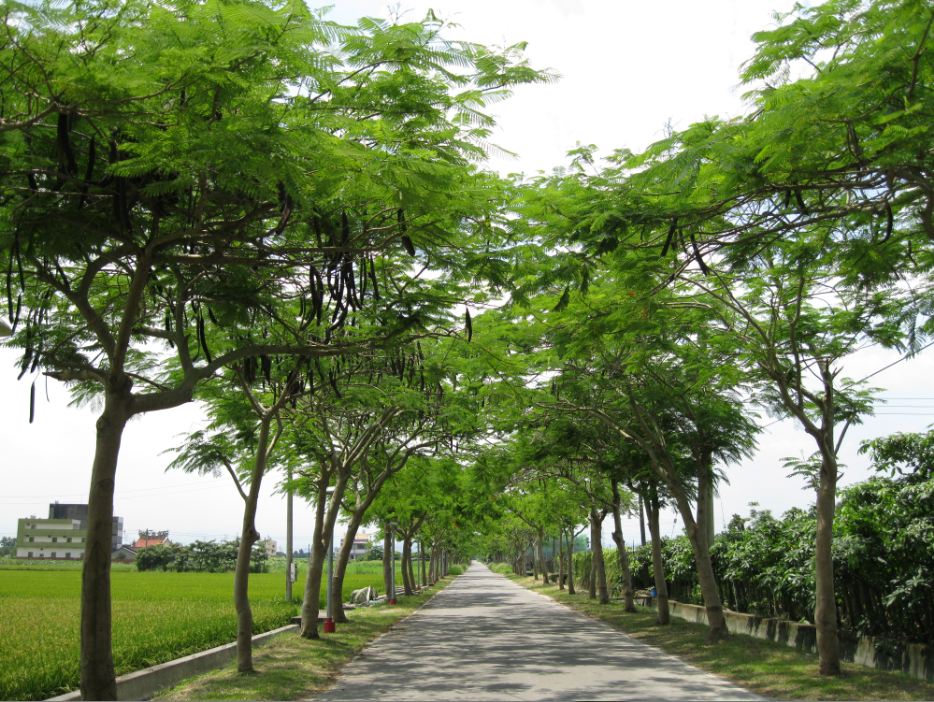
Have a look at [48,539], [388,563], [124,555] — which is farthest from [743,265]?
[124,555]

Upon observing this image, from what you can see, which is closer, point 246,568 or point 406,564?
point 246,568

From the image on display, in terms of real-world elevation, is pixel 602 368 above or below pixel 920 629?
above

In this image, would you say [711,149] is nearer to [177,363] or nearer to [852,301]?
[852,301]

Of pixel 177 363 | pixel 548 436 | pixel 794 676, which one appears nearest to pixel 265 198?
pixel 177 363

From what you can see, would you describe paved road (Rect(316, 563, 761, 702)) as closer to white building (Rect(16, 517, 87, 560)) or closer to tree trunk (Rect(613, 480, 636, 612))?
tree trunk (Rect(613, 480, 636, 612))

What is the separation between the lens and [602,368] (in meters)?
16.2

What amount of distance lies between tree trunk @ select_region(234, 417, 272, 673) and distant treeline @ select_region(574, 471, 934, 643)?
9241 mm

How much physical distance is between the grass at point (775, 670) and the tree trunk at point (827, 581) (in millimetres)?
319

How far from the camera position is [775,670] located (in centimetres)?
1234

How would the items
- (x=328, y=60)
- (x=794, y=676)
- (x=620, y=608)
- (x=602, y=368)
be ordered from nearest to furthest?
(x=328, y=60) → (x=794, y=676) → (x=602, y=368) → (x=620, y=608)

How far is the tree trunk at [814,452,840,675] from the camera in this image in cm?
1168

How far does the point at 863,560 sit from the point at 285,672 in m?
9.07

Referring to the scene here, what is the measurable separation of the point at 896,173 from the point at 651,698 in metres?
6.88

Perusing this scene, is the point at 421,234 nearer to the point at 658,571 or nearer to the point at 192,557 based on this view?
the point at 658,571
